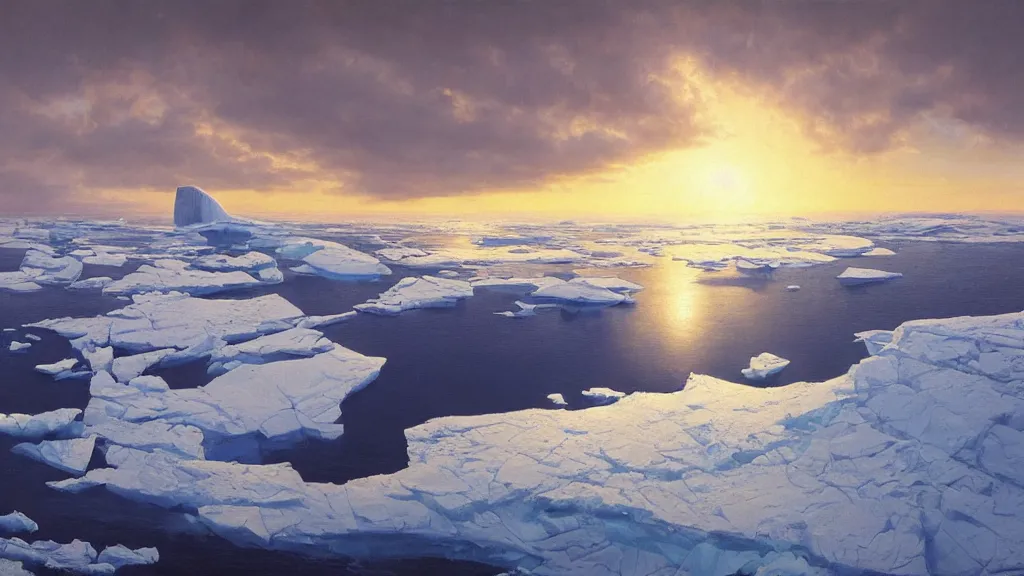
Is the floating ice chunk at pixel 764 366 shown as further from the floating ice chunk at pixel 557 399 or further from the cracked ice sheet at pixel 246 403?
the cracked ice sheet at pixel 246 403

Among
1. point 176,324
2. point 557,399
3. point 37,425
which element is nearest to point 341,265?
point 176,324

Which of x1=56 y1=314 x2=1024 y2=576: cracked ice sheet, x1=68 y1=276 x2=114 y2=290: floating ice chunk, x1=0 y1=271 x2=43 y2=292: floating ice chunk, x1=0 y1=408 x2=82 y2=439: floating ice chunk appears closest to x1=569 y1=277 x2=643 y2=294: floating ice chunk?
x1=56 y1=314 x2=1024 y2=576: cracked ice sheet

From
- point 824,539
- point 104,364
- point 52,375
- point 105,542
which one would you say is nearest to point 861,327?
point 824,539

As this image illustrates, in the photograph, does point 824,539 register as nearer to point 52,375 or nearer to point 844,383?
point 844,383

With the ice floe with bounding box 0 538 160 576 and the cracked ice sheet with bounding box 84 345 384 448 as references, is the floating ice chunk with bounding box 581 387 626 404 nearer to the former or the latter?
the cracked ice sheet with bounding box 84 345 384 448

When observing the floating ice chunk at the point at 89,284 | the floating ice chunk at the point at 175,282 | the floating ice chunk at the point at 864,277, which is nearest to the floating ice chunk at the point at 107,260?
the floating ice chunk at the point at 89,284

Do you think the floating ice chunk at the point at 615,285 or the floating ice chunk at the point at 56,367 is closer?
the floating ice chunk at the point at 56,367

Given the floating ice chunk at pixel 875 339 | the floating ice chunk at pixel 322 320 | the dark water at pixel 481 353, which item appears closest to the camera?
the dark water at pixel 481 353
